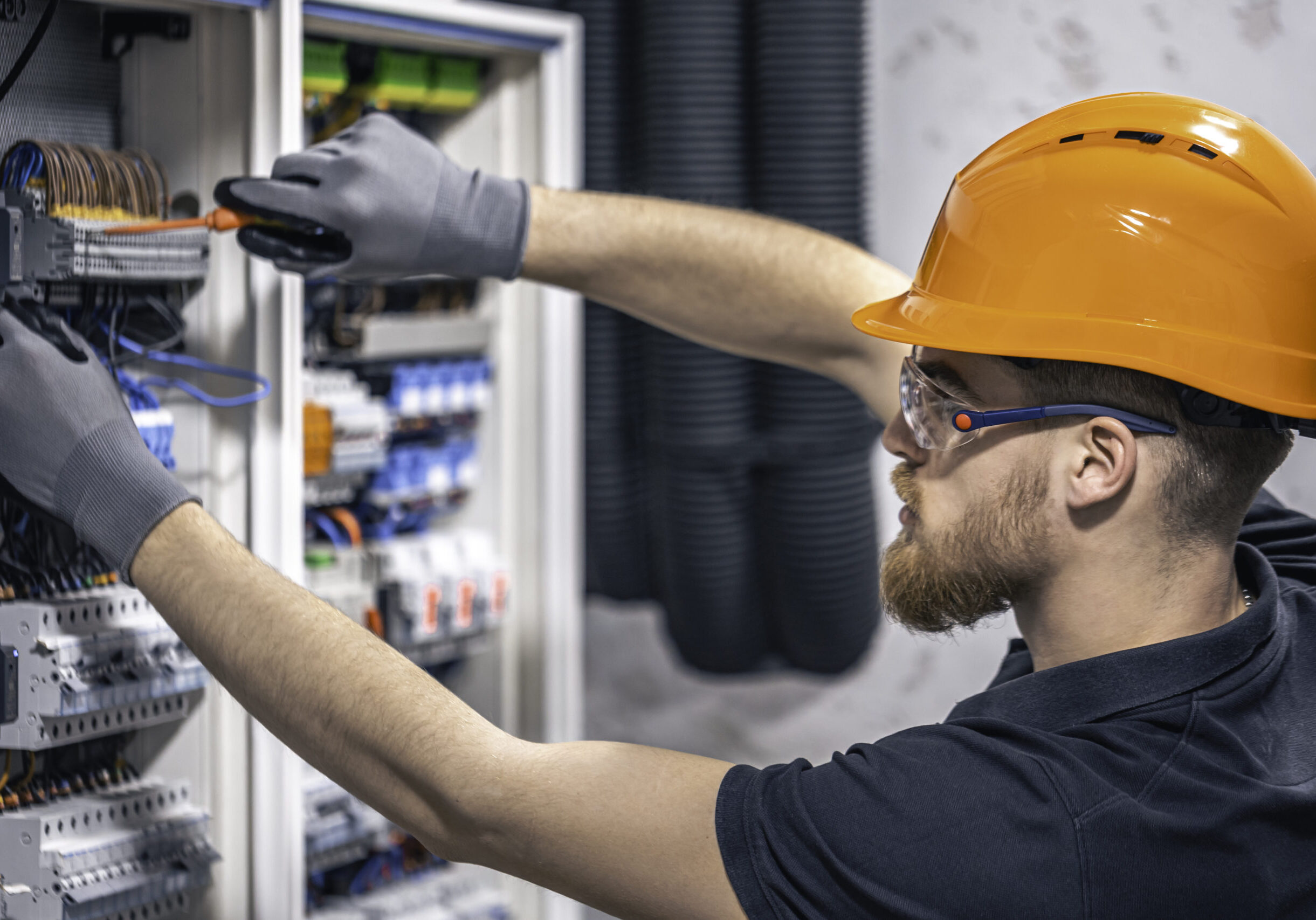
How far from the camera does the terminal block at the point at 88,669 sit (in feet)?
3.63

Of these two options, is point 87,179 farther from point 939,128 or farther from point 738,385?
point 939,128

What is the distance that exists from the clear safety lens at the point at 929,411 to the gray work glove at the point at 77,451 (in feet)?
2.14

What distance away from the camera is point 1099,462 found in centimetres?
98

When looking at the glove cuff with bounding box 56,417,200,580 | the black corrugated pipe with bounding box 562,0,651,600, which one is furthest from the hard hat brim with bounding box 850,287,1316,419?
the black corrugated pipe with bounding box 562,0,651,600

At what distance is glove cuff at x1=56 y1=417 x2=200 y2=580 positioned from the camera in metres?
1.01

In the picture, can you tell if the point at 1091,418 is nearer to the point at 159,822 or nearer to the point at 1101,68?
the point at 159,822

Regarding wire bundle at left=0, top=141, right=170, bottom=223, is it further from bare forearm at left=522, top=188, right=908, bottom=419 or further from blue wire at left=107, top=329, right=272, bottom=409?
bare forearm at left=522, top=188, right=908, bottom=419

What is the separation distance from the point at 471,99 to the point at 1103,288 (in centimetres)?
107

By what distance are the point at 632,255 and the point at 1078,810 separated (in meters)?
0.79

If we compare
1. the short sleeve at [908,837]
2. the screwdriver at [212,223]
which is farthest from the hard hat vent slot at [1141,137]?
the screwdriver at [212,223]

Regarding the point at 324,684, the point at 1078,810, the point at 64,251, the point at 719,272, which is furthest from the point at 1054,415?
the point at 64,251

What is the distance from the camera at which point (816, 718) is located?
8.26ft

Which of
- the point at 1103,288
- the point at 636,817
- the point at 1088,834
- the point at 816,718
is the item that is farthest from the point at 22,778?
the point at 816,718

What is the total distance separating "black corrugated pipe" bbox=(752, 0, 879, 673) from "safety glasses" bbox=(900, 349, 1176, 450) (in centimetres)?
100
